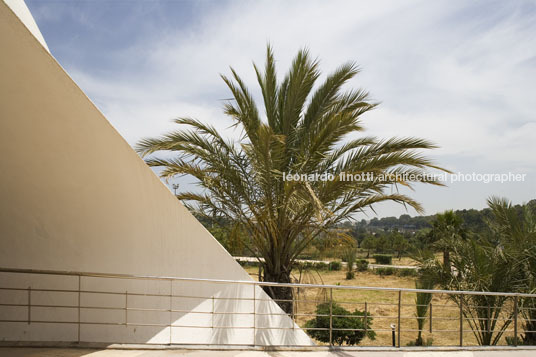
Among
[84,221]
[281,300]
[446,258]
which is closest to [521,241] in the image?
Result: [446,258]

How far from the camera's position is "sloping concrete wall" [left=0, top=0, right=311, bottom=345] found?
287 centimetres

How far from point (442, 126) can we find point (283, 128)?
4381mm

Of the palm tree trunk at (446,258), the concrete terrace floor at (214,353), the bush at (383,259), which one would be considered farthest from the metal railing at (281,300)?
the bush at (383,259)

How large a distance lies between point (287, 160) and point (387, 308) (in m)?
13.9

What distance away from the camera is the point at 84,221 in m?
4.16

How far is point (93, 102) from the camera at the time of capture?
2865 mm

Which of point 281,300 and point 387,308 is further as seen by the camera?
point 387,308

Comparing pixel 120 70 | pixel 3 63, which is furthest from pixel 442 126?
pixel 3 63

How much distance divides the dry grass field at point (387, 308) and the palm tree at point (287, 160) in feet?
5.05

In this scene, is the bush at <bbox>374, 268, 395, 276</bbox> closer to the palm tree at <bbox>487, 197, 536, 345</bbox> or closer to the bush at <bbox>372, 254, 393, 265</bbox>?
the bush at <bbox>372, 254, 393, 265</bbox>

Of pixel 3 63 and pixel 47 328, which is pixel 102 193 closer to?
pixel 3 63

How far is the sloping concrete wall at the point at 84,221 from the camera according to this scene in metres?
2.87

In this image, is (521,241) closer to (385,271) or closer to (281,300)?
(281,300)

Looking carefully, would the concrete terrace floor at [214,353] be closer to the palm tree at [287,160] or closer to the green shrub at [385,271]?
the palm tree at [287,160]
